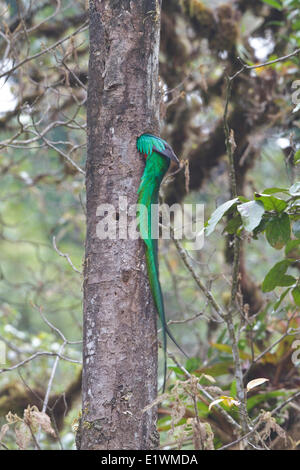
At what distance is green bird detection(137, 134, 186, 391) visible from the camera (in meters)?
1.70

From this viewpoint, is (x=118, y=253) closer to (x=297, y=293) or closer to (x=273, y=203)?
(x=273, y=203)

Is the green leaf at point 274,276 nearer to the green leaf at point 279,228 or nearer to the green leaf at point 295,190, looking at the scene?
the green leaf at point 279,228

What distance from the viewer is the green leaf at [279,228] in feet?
5.75

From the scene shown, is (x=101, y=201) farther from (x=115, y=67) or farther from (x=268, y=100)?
(x=268, y=100)

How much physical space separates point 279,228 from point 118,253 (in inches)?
20.6

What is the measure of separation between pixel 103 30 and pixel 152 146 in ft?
1.48

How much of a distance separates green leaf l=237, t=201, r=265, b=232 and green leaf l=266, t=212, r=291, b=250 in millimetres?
191

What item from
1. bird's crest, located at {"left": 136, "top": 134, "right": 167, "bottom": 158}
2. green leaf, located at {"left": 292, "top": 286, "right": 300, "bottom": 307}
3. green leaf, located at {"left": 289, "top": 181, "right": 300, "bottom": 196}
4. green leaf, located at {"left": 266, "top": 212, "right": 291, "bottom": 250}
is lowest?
green leaf, located at {"left": 292, "top": 286, "right": 300, "bottom": 307}

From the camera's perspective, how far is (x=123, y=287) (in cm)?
166

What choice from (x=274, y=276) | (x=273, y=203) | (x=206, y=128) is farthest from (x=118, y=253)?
(x=206, y=128)

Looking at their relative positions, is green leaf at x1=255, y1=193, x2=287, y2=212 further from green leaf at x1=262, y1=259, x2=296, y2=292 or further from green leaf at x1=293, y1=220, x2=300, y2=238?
green leaf at x1=262, y1=259, x2=296, y2=292

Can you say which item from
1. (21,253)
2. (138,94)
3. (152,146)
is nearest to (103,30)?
(138,94)

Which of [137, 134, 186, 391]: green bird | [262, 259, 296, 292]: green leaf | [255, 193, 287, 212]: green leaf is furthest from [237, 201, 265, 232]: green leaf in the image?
[262, 259, 296, 292]: green leaf

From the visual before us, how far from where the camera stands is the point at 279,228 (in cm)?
177
